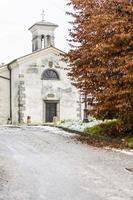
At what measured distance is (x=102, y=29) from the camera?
69.5ft

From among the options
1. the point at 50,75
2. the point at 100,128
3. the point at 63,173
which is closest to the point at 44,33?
the point at 50,75

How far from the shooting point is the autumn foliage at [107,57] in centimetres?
2025

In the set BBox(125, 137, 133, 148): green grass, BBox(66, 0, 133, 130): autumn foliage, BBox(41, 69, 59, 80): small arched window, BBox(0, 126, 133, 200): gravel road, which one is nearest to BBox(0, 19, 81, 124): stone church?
BBox(41, 69, 59, 80): small arched window

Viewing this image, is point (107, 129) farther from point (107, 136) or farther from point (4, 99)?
point (4, 99)

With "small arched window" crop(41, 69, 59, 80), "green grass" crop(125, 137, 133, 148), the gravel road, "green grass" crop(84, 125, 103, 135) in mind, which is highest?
"small arched window" crop(41, 69, 59, 80)

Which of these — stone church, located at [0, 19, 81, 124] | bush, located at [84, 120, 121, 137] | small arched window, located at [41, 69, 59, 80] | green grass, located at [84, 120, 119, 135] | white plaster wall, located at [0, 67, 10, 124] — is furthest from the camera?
white plaster wall, located at [0, 67, 10, 124]

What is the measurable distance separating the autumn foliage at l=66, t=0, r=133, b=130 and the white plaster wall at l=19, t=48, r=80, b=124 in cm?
2395

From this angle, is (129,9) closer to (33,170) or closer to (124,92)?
(124,92)

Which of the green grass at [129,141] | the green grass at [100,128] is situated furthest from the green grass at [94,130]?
the green grass at [129,141]

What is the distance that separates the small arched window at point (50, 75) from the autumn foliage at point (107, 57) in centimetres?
2471

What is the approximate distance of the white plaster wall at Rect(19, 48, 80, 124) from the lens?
47156 millimetres

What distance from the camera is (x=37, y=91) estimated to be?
156ft

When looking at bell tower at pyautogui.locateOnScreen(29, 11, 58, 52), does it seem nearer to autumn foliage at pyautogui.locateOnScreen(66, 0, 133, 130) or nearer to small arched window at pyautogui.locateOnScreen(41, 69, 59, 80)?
small arched window at pyautogui.locateOnScreen(41, 69, 59, 80)

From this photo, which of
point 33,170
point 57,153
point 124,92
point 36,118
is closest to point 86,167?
point 33,170
